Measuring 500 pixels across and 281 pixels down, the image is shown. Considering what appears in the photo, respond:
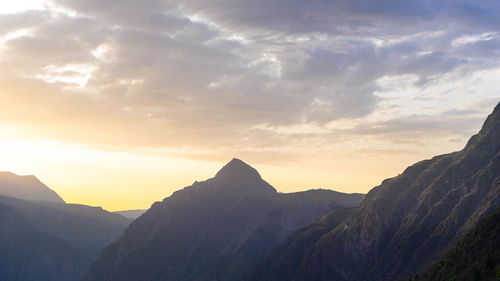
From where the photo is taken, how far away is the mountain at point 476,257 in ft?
455

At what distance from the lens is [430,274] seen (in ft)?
547

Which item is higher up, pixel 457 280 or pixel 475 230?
pixel 475 230

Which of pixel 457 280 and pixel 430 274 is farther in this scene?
pixel 430 274

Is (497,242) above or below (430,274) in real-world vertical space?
above

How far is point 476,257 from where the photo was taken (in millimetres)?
149750

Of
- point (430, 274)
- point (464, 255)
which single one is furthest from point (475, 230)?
point (430, 274)

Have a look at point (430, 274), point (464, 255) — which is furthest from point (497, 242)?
point (430, 274)

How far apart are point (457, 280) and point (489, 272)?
1198 centimetres

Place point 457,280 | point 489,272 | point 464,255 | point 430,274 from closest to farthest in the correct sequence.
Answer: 1. point 489,272
2. point 457,280
3. point 464,255
4. point 430,274

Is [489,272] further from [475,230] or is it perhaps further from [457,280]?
[475,230]

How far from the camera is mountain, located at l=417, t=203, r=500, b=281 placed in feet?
455

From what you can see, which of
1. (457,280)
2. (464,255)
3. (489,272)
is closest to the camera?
(489,272)

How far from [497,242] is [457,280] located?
14105mm

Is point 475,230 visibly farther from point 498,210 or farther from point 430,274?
point 430,274
